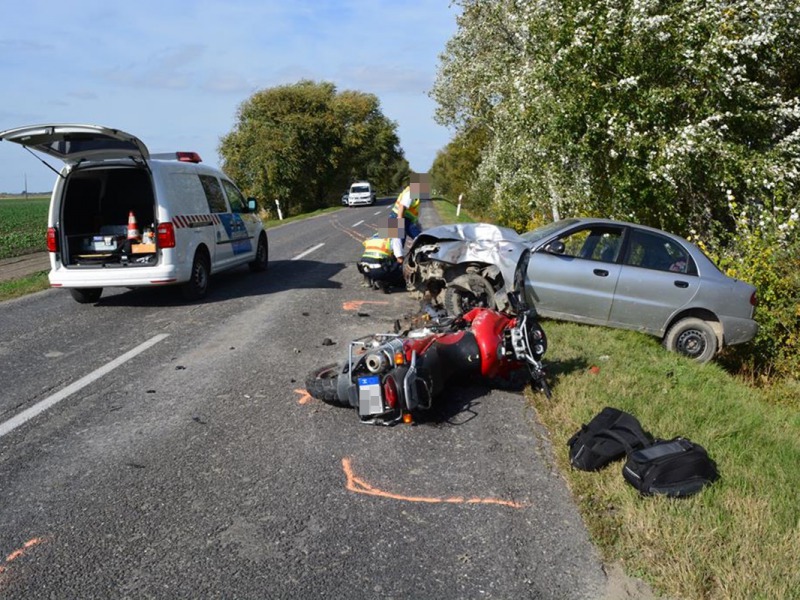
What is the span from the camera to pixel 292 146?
5022cm

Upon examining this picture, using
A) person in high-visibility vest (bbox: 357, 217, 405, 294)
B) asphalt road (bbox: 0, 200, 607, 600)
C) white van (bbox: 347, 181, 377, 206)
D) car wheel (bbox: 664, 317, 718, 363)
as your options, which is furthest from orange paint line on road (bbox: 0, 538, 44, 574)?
white van (bbox: 347, 181, 377, 206)

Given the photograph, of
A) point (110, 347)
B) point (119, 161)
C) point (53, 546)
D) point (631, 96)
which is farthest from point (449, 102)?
point (53, 546)

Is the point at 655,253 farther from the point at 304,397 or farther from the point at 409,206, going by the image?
the point at 304,397

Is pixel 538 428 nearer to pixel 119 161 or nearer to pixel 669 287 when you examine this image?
pixel 669 287

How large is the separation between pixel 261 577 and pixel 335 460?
1331 millimetres

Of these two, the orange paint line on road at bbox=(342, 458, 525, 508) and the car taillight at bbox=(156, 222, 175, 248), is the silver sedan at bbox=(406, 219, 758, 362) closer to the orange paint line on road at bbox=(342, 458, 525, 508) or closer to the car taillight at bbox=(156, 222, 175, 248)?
the car taillight at bbox=(156, 222, 175, 248)

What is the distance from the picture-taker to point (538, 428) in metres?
5.10

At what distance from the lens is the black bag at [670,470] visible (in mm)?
3807

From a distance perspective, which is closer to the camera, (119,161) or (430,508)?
(430,508)

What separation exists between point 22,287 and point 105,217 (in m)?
2.75

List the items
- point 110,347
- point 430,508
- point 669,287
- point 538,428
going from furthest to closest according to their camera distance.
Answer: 1. point 669,287
2. point 110,347
3. point 538,428
4. point 430,508

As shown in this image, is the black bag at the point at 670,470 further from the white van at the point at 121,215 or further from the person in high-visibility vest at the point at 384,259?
the white van at the point at 121,215

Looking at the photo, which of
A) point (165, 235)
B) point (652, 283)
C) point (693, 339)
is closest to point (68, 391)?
point (165, 235)

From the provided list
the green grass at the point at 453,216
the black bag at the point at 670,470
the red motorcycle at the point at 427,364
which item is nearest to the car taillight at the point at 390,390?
the red motorcycle at the point at 427,364
